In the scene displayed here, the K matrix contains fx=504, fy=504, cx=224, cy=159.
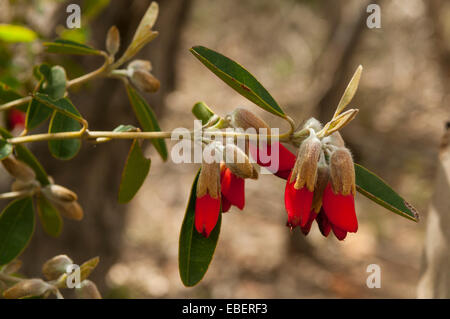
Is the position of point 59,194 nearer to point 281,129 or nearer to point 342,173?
point 342,173

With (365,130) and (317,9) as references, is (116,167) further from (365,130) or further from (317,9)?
(317,9)

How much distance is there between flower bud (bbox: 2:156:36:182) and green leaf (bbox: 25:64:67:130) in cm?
6

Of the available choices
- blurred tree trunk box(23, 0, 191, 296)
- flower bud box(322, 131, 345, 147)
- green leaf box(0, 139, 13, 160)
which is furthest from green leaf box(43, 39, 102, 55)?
blurred tree trunk box(23, 0, 191, 296)

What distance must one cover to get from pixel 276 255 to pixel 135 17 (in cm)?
231

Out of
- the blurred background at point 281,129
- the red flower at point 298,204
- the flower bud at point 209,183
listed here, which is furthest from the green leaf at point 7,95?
the blurred background at point 281,129

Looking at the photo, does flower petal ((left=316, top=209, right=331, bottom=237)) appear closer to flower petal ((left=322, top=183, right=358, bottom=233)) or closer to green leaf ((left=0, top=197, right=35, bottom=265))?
flower petal ((left=322, top=183, right=358, bottom=233))

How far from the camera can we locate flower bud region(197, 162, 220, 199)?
25.2 inches

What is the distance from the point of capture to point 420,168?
11.5 feet

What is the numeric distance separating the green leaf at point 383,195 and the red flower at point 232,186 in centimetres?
15

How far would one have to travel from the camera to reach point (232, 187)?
673 millimetres

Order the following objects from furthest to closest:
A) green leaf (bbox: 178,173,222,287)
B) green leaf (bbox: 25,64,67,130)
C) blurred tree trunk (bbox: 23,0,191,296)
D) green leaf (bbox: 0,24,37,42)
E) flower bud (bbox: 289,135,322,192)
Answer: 1. blurred tree trunk (bbox: 23,0,191,296)
2. green leaf (bbox: 0,24,37,42)
3. green leaf (bbox: 25,64,67,130)
4. green leaf (bbox: 178,173,222,287)
5. flower bud (bbox: 289,135,322,192)

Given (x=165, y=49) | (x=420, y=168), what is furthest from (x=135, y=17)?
(x=420, y=168)

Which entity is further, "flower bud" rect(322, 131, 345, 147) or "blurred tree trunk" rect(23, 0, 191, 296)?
"blurred tree trunk" rect(23, 0, 191, 296)
